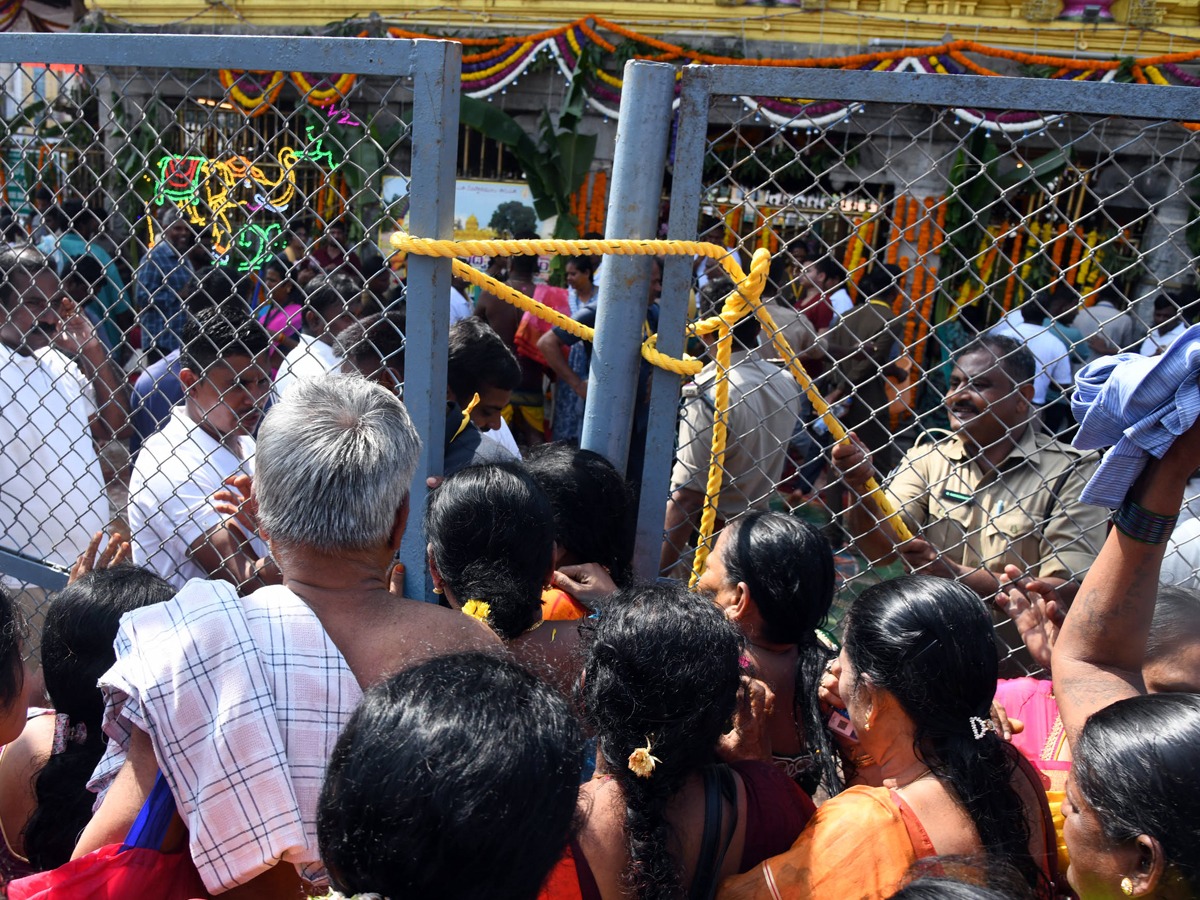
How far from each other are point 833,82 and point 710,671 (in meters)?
1.13

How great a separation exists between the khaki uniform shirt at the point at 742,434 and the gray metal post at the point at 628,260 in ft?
2.57

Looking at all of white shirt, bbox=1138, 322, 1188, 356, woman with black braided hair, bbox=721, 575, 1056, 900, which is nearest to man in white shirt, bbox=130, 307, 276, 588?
woman with black braided hair, bbox=721, 575, 1056, 900

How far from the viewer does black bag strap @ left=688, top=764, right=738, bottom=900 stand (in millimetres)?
1582

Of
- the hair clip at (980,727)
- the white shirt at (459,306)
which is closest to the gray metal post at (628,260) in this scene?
A: the hair clip at (980,727)

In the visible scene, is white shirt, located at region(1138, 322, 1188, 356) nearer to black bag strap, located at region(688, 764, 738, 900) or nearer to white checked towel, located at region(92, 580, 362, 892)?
black bag strap, located at region(688, 764, 738, 900)

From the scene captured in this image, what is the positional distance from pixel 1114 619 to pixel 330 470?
4.34 feet

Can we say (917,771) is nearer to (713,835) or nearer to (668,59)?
(713,835)

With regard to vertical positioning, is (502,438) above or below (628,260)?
below

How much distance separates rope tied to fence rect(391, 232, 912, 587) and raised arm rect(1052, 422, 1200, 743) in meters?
0.57

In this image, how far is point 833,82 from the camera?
186 centimetres

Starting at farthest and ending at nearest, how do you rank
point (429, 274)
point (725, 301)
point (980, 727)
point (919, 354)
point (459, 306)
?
point (919, 354) < point (459, 306) < point (725, 301) < point (429, 274) < point (980, 727)

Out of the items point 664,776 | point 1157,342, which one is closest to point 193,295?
point 664,776

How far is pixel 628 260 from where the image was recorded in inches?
81.4

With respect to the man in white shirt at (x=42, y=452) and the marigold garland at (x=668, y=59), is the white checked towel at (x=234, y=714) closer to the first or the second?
the man in white shirt at (x=42, y=452)
